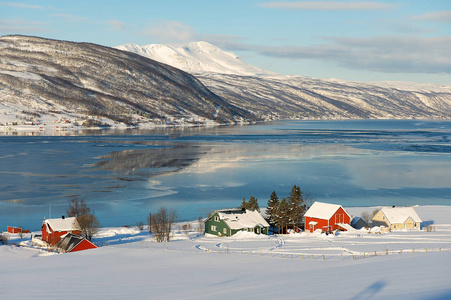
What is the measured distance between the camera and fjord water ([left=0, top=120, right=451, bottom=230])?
64.4m

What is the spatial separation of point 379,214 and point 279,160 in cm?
5859

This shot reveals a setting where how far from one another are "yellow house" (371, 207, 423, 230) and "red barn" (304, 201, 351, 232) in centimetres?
377

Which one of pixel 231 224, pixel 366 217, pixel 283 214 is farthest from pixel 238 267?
pixel 366 217

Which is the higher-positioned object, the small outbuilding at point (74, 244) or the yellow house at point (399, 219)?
the yellow house at point (399, 219)

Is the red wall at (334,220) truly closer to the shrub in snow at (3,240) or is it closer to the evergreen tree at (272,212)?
the evergreen tree at (272,212)

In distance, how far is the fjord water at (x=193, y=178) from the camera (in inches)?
2534

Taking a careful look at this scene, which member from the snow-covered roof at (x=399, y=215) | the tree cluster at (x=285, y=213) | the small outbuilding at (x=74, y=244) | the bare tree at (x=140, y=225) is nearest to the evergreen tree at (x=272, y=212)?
the tree cluster at (x=285, y=213)

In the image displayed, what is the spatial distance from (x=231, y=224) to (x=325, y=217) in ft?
33.0

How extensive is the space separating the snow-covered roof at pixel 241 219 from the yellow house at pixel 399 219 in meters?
12.9

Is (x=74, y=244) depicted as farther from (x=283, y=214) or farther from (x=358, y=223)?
(x=358, y=223)

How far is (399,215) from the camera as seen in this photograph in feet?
176

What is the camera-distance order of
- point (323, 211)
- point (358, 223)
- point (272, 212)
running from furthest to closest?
point (358, 223) → point (272, 212) → point (323, 211)

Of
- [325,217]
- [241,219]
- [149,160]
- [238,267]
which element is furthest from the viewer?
[149,160]

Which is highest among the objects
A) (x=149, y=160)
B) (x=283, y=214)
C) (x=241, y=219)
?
(x=149, y=160)
